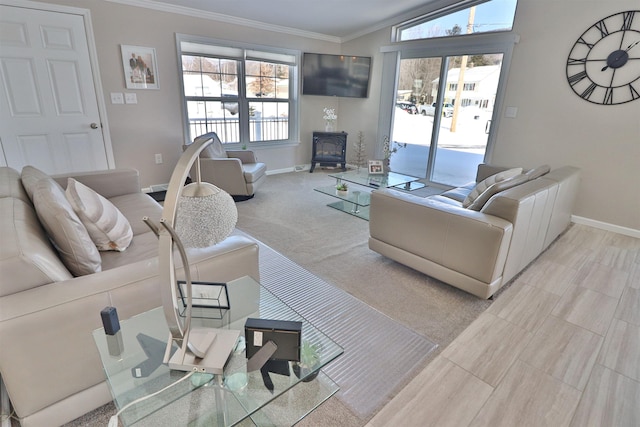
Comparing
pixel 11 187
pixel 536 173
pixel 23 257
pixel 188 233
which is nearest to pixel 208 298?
pixel 188 233

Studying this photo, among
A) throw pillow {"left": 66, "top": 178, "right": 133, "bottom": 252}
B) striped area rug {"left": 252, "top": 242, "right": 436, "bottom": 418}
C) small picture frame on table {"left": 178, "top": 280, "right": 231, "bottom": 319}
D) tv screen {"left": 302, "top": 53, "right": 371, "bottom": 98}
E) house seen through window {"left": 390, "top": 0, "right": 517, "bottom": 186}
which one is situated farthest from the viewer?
tv screen {"left": 302, "top": 53, "right": 371, "bottom": 98}

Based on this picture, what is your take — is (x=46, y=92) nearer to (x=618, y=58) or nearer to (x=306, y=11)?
(x=306, y=11)

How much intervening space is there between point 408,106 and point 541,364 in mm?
4438

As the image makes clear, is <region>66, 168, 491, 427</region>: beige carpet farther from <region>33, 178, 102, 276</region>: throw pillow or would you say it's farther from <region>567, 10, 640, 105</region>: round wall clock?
<region>567, 10, 640, 105</region>: round wall clock

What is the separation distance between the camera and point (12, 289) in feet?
3.65

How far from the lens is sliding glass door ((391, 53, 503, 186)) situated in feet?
14.6

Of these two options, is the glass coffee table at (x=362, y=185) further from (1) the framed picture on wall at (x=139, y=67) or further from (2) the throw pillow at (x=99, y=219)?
(1) the framed picture on wall at (x=139, y=67)

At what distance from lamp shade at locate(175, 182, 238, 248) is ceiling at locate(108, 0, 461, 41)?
4026 mm

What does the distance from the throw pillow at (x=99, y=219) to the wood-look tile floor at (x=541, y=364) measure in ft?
5.42

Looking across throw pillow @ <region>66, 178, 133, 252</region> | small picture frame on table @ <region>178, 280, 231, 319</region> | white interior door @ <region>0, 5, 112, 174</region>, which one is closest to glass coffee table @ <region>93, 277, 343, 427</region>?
small picture frame on table @ <region>178, 280, 231, 319</region>

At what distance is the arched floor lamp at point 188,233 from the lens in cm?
82

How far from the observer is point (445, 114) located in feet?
16.1

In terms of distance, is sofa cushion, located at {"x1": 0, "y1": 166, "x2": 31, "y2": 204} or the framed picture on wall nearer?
sofa cushion, located at {"x1": 0, "y1": 166, "x2": 31, "y2": 204}

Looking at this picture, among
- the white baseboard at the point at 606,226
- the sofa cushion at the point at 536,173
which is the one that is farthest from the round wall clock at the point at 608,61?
the sofa cushion at the point at 536,173
